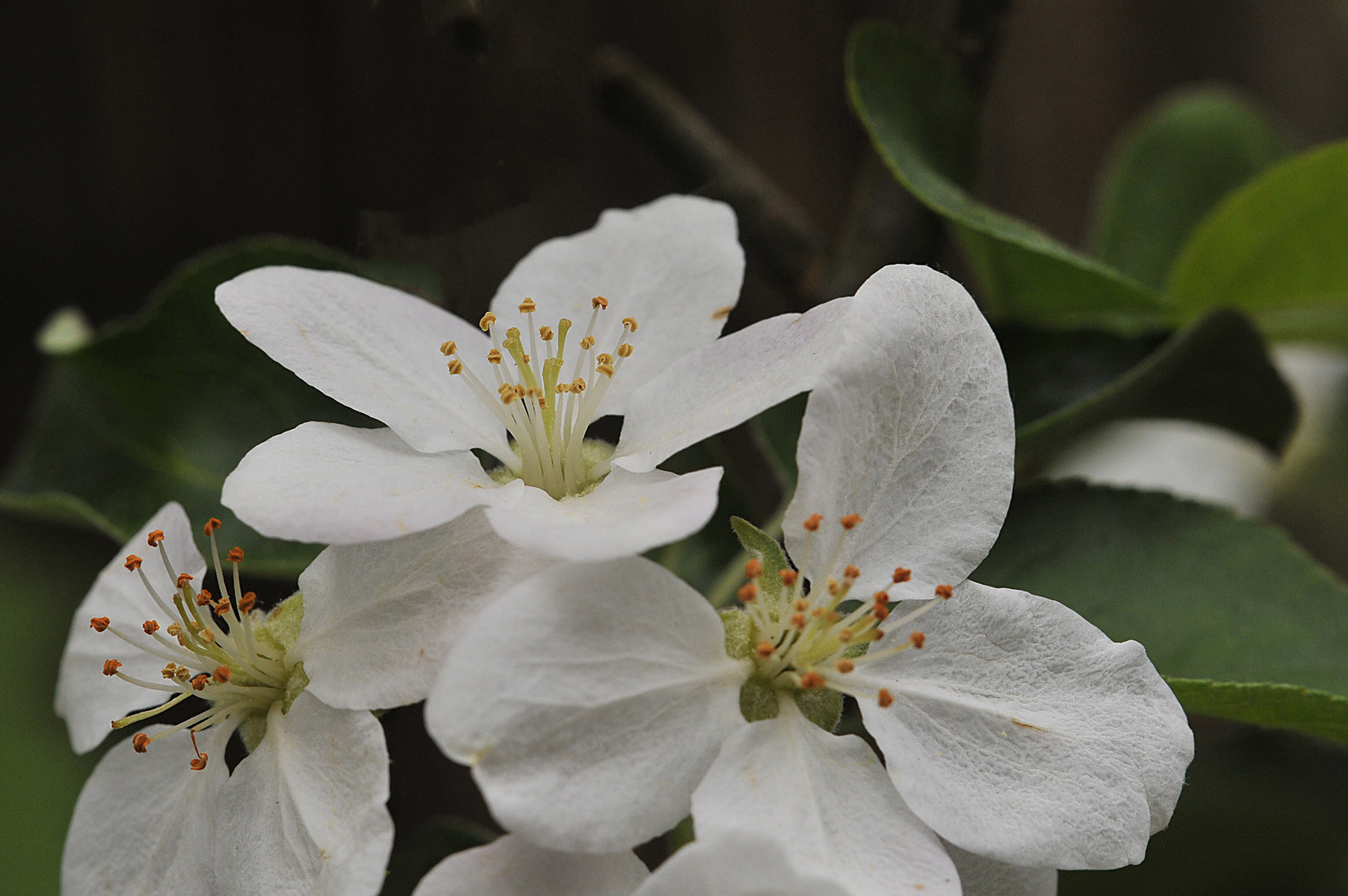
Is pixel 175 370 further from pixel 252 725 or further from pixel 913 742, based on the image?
pixel 913 742

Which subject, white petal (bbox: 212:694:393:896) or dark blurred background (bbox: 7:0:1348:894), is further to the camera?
dark blurred background (bbox: 7:0:1348:894)

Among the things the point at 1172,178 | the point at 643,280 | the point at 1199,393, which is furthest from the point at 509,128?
the point at 1172,178

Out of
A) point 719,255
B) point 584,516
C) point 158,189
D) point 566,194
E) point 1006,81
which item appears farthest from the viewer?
point 1006,81

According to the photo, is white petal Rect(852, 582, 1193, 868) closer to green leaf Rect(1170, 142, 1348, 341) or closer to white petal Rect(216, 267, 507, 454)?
white petal Rect(216, 267, 507, 454)

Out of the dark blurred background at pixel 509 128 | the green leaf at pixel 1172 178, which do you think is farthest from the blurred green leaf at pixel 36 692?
the green leaf at pixel 1172 178

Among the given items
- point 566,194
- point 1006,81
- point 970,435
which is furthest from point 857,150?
point 970,435

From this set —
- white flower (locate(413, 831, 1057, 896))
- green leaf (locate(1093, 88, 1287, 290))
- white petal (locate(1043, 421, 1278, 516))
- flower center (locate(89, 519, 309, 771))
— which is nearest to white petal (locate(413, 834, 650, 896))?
white flower (locate(413, 831, 1057, 896))
